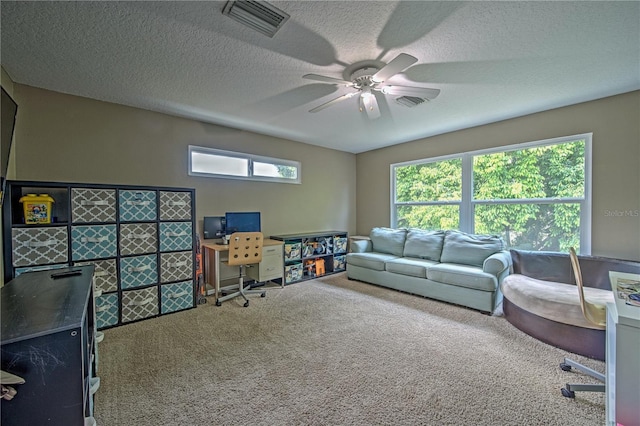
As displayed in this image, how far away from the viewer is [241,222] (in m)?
4.14

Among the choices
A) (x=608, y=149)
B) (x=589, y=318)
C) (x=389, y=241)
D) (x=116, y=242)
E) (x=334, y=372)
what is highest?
(x=608, y=149)

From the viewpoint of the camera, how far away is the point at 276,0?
5.24 feet

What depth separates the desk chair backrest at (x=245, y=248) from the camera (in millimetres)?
3393

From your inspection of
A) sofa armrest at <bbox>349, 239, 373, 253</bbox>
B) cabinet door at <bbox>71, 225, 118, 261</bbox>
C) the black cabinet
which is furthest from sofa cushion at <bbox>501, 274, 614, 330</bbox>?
cabinet door at <bbox>71, 225, 118, 261</bbox>

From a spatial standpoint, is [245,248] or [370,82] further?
[245,248]

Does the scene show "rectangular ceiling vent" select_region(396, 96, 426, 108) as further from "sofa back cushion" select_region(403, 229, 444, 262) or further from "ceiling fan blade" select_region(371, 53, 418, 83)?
"sofa back cushion" select_region(403, 229, 444, 262)

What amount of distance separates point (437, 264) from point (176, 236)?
11.5ft

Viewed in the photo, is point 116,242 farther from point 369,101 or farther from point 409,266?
point 409,266

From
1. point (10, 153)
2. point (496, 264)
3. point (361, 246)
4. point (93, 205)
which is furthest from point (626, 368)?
point (10, 153)

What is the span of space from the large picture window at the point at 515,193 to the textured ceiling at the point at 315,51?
2.34 ft

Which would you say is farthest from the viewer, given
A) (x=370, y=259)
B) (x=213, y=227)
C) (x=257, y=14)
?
(x=370, y=259)

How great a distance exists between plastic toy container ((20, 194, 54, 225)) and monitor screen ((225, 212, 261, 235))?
192 centimetres

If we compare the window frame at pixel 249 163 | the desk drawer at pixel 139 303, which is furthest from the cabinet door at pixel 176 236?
the window frame at pixel 249 163

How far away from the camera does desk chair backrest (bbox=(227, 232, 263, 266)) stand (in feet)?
11.1
